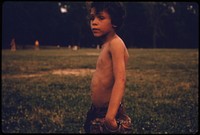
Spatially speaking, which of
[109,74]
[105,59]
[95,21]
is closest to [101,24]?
[95,21]

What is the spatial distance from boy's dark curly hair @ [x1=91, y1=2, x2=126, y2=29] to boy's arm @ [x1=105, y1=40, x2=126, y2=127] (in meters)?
0.25

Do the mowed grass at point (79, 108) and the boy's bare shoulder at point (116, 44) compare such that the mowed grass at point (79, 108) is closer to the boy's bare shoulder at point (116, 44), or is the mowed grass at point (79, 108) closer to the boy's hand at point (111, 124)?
the boy's hand at point (111, 124)

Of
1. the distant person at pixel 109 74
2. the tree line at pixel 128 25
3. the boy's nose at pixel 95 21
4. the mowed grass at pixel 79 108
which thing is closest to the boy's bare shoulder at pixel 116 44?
the distant person at pixel 109 74

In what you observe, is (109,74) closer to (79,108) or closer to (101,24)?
(101,24)

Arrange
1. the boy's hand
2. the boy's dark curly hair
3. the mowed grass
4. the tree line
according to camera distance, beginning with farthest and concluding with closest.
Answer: the tree line → the mowed grass → the boy's dark curly hair → the boy's hand

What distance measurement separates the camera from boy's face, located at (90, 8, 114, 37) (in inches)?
122

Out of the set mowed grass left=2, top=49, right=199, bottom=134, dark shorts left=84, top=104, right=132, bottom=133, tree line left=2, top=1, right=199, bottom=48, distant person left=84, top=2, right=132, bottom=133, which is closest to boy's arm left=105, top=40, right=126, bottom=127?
distant person left=84, top=2, right=132, bottom=133

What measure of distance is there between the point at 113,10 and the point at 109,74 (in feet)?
2.15

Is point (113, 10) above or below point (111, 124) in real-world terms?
above

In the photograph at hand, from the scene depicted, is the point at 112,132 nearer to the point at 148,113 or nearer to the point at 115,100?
the point at 115,100

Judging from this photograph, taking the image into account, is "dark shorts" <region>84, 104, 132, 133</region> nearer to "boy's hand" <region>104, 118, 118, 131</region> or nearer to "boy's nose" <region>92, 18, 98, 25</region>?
"boy's hand" <region>104, 118, 118, 131</region>

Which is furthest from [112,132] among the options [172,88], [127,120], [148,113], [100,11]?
[172,88]

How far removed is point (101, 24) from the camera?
3.09 m

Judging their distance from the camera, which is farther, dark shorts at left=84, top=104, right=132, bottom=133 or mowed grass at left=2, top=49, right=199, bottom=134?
mowed grass at left=2, top=49, right=199, bottom=134
